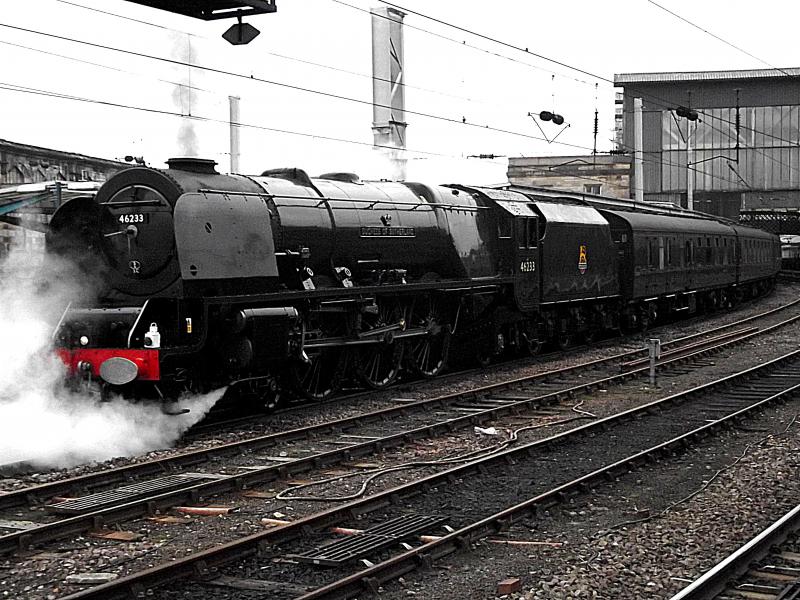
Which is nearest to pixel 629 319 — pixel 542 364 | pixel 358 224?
pixel 542 364

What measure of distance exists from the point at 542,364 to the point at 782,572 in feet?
40.4

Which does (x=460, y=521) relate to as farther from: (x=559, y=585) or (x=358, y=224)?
(x=358, y=224)

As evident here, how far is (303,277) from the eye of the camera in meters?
13.1

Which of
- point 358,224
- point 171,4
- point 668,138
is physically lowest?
point 358,224

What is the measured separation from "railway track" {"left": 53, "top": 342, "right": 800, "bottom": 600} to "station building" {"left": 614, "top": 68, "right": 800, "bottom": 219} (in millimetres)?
53642

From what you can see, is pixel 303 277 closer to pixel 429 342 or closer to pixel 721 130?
pixel 429 342

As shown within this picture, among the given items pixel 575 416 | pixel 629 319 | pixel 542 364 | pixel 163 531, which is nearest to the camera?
pixel 163 531

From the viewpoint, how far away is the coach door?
18234 millimetres

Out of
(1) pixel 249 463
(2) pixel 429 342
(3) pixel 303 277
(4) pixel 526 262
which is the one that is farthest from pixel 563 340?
(1) pixel 249 463

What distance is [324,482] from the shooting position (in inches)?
363

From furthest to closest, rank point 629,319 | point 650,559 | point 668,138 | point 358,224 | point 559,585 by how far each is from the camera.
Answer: point 668,138 → point 629,319 → point 358,224 → point 650,559 → point 559,585

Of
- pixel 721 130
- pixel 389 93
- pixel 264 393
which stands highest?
pixel 721 130

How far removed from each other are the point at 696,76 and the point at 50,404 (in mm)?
59668

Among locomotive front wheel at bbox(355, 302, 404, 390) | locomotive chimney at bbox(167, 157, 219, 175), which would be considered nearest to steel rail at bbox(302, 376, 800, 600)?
locomotive front wheel at bbox(355, 302, 404, 390)
